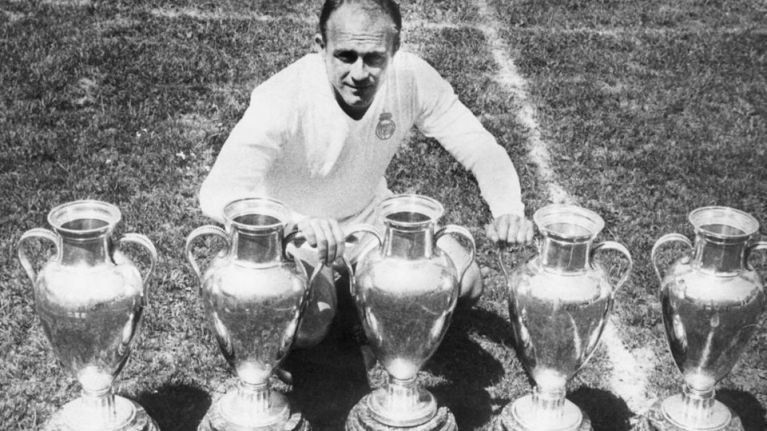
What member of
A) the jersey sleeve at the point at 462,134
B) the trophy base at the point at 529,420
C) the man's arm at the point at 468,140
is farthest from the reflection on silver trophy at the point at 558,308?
the jersey sleeve at the point at 462,134

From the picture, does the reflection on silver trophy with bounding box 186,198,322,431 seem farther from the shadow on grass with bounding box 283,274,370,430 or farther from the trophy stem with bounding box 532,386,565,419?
the trophy stem with bounding box 532,386,565,419

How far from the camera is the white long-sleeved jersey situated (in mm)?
3574

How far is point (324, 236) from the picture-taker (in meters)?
3.07

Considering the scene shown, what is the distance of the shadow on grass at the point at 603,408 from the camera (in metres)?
3.64

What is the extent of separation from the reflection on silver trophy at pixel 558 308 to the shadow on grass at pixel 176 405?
43.8 inches

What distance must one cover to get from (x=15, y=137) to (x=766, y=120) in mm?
4994

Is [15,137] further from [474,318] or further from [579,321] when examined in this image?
[579,321]

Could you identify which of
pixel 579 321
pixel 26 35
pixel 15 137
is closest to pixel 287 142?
pixel 579 321

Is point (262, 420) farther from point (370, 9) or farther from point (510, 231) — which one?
point (370, 9)

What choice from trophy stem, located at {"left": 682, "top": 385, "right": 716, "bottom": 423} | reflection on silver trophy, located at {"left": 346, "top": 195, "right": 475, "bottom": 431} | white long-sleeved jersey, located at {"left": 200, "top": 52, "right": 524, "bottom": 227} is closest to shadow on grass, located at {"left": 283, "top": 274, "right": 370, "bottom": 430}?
reflection on silver trophy, located at {"left": 346, "top": 195, "right": 475, "bottom": 431}

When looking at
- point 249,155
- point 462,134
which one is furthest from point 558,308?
point 249,155

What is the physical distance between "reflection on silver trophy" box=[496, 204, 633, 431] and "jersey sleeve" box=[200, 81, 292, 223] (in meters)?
1.02

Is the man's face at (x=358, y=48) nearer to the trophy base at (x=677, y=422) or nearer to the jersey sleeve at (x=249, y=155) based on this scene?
the jersey sleeve at (x=249, y=155)

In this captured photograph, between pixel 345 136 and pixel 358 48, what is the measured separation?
1.42 feet
